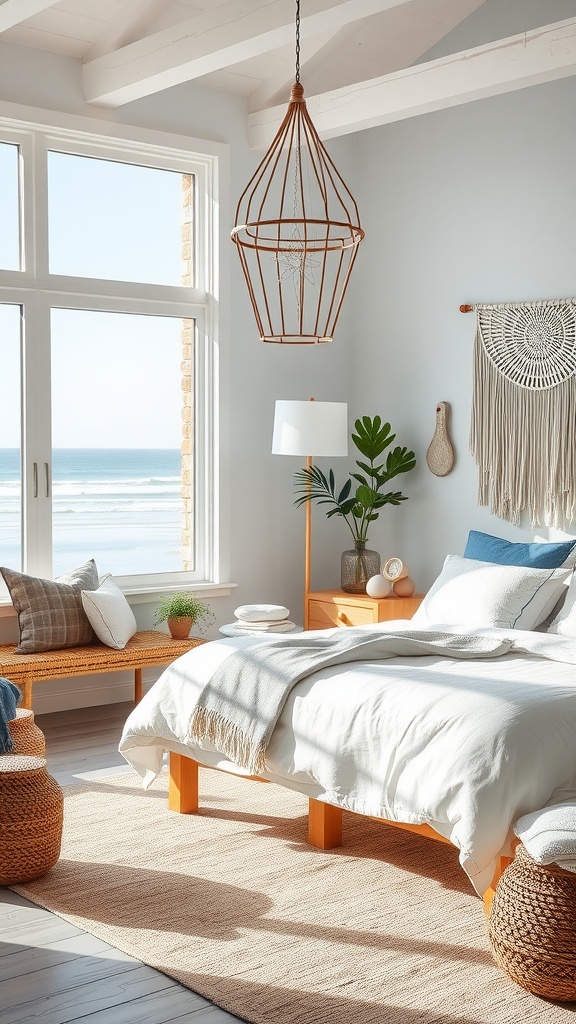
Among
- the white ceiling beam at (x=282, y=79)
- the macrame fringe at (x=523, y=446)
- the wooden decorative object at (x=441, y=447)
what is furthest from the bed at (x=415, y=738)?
the white ceiling beam at (x=282, y=79)

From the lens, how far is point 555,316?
5.28 m

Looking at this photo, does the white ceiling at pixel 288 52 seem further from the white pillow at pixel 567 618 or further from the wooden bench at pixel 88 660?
the wooden bench at pixel 88 660

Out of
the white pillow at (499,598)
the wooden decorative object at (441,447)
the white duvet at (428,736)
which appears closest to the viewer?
the white duvet at (428,736)

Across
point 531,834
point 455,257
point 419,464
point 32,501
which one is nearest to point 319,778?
point 531,834

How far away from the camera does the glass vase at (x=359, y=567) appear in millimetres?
5938

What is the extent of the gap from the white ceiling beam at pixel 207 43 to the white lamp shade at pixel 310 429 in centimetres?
166

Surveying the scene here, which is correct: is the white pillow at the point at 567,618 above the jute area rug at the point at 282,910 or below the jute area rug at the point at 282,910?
above

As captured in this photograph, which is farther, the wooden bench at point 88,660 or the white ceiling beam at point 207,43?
the wooden bench at point 88,660

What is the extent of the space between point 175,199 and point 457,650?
3.13 meters

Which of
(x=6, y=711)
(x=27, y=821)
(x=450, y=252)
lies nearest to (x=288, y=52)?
(x=450, y=252)

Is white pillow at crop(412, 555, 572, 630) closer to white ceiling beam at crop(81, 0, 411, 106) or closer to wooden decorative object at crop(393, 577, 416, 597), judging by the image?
wooden decorative object at crop(393, 577, 416, 597)

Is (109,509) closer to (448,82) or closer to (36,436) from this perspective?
(36,436)

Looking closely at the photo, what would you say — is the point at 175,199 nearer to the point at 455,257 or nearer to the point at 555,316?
the point at 455,257

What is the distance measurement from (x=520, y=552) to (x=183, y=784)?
188cm
